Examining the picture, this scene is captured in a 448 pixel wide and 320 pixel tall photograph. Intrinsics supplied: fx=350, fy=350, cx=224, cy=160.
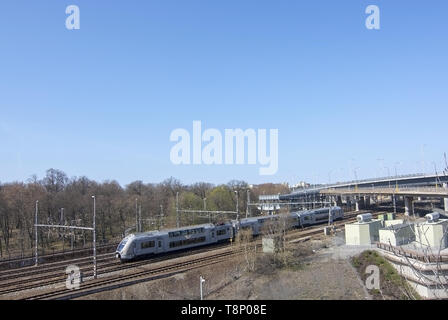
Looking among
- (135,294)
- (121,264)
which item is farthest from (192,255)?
(135,294)

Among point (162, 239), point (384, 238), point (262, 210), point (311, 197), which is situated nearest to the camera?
point (162, 239)

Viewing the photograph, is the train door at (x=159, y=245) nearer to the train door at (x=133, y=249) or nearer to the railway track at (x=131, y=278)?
the train door at (x=133, y=249)

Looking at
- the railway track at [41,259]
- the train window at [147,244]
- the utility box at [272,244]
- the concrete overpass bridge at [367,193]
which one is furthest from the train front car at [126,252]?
the concrete overpass bridge at [367,193]

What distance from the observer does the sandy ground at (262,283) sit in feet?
72.8

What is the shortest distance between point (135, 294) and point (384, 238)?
25.2 metres

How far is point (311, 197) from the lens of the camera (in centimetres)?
9062

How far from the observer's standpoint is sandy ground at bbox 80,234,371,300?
22.2 meters

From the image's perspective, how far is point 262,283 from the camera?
25.0 m

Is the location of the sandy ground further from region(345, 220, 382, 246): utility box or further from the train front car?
region(345, 220, 382, 246): utility box
